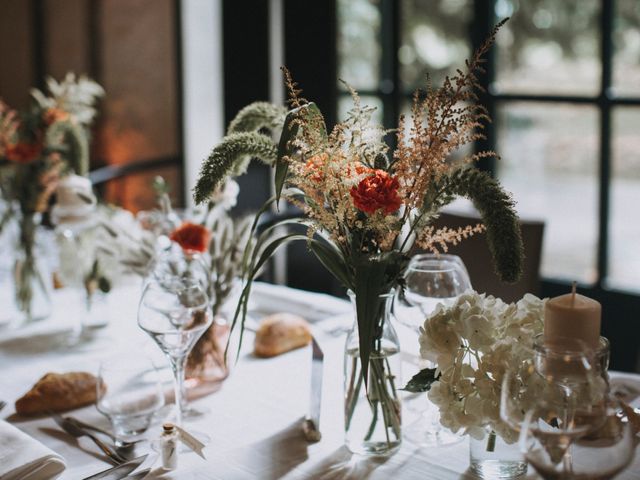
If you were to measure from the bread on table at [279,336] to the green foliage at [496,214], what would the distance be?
703mm

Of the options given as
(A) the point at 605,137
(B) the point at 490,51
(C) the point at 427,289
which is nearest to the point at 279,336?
Result: (C) the point at 427,289

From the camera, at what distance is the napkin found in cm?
128

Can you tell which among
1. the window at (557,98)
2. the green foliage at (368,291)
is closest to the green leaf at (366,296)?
the green foliage at (368,291)

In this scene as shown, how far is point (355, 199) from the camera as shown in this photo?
1.25 m

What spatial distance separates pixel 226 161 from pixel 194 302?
0.27 m

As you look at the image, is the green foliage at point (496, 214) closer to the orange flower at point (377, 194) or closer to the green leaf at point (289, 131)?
the orange flower at point (377, 194)

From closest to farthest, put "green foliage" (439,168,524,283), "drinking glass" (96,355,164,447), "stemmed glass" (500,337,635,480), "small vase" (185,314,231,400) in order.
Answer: "stemmed glass" (500,337,635,480), "green foliage" (439,168,524,283), "drinking glass" (96,355,164,447), "small vase" (185,314,231,400)

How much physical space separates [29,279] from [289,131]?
110 centimetres

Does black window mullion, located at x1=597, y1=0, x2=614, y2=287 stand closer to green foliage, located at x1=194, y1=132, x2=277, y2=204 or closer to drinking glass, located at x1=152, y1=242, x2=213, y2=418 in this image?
drinking glass, located at x1=152, y1=242, x2=213, y2=418

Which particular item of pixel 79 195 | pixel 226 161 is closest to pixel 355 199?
pixel 226 161

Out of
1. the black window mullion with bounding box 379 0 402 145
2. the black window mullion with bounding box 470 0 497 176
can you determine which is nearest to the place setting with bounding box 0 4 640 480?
the black window mullion with bounding box 470 0 497 176

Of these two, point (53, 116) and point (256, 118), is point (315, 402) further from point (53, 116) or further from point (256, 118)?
point (53, 116)

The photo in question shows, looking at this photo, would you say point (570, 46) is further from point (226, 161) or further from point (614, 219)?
point (226, 161)

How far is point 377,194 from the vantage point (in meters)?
1.23
